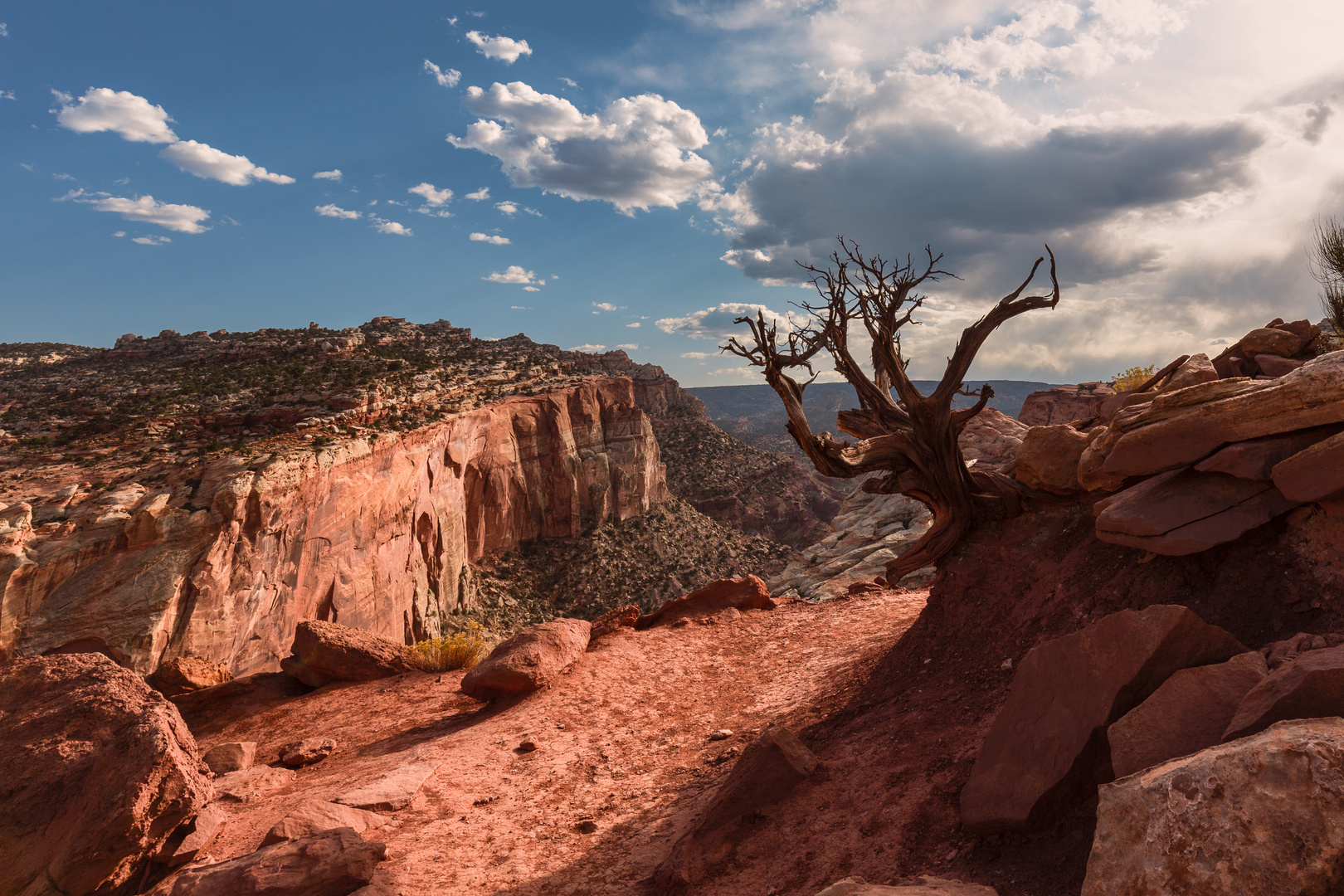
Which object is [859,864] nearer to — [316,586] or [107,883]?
[107,883]

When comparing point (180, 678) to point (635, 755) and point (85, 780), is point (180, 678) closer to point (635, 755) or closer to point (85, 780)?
point (85, 780)

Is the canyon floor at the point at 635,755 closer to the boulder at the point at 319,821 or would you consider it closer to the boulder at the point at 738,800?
the boulder at the point at 738,800

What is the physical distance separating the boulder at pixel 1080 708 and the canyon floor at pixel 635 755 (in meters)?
0.41

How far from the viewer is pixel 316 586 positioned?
98.1ft

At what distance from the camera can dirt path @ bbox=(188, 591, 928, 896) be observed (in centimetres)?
560

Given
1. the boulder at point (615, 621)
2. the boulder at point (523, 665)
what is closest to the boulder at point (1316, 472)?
the boulder at point (523, 665)

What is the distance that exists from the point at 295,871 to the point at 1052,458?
27.1 feet

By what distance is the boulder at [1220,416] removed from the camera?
4.48 metres

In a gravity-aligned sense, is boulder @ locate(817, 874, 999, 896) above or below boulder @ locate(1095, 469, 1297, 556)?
below

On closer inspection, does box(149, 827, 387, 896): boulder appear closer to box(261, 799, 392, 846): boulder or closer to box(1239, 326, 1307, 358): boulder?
box(261, 799, 392, 846): boulder

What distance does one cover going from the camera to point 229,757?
8781 millimetres

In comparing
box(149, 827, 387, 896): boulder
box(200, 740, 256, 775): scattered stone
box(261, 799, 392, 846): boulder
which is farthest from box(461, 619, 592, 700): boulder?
box(149, 827, 387, 896): boulder

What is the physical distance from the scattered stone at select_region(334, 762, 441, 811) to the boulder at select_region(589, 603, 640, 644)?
207 inches

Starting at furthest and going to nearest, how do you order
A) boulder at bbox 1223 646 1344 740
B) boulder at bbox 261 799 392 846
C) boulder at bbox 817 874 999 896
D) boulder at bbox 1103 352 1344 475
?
boulder at bbox 261 799 392 846, boulder at bbox 1103 352 1344 475, boulder at bbox 817 874 999 896, boulder at bbox 1223 646 1344 740
